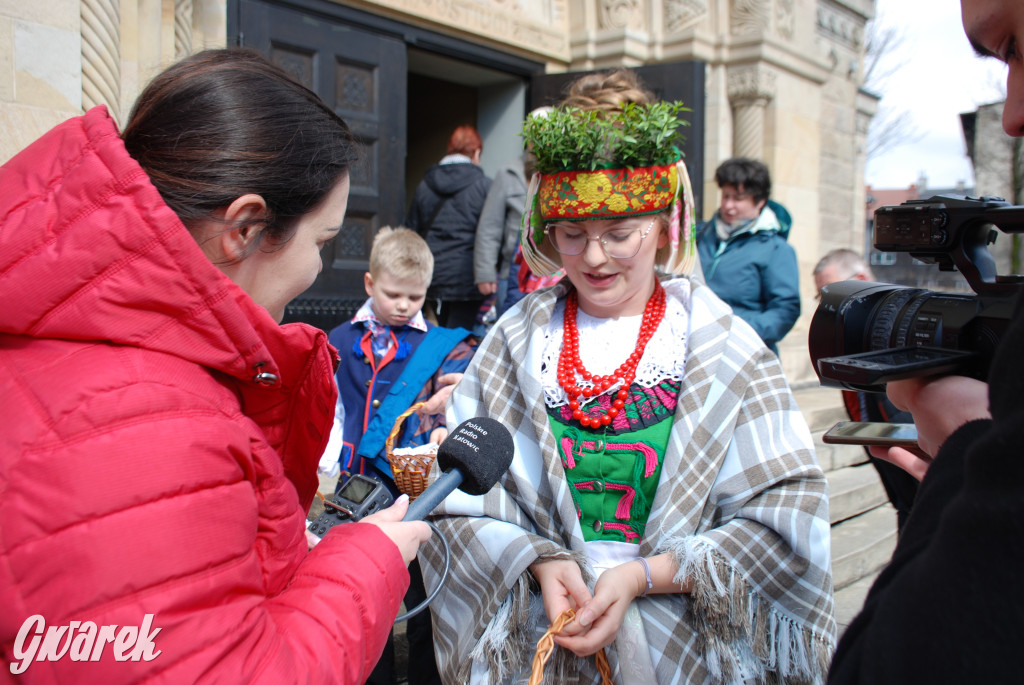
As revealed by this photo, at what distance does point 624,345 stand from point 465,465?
30.0 inches

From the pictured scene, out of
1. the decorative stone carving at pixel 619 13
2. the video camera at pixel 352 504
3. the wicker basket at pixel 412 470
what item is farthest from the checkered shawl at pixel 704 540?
the decorative stone carving at pixel 619 13

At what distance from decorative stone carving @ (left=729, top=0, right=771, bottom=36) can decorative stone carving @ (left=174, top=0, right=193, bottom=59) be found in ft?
15.1

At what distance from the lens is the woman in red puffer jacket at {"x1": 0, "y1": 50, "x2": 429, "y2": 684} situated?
34.2 inches

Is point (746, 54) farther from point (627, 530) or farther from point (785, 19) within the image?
point (627, 530)

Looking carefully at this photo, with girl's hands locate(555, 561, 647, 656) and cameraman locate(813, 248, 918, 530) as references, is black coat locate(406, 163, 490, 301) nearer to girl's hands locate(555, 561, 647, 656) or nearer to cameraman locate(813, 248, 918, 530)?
cameraman locate(813, 248, 918, 530)

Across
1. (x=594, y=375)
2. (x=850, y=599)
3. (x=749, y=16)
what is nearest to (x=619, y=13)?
(x=749, y=16)

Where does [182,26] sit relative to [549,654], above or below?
above

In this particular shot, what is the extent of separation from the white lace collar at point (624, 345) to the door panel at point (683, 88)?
14.5 ft

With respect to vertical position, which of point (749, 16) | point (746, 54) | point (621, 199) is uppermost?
point (749, 16)

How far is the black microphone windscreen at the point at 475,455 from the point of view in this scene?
1.34m

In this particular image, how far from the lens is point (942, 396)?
97 cm

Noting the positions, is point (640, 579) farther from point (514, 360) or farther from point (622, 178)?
point (622, 178)

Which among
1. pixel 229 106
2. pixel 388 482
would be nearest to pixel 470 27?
pixel 388 482

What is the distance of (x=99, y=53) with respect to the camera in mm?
3094
